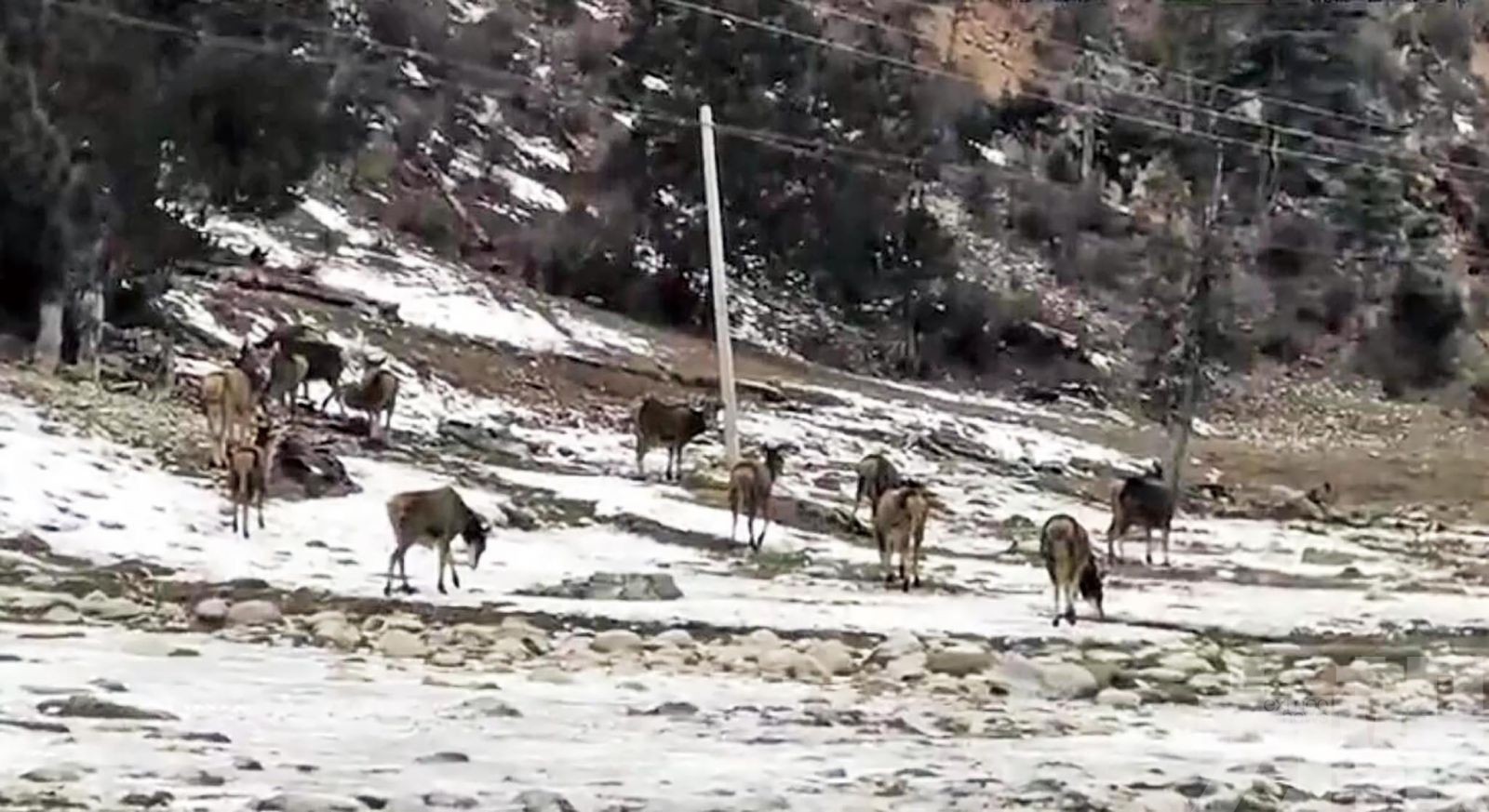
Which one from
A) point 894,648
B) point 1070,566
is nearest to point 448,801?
point 894,648

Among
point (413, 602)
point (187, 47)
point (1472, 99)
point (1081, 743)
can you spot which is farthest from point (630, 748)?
point (1472, 99)

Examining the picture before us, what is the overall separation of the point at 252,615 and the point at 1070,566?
7.24m

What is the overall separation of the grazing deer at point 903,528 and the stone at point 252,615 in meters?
7.50

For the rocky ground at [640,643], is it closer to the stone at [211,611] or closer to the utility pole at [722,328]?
the stone at [211,611]

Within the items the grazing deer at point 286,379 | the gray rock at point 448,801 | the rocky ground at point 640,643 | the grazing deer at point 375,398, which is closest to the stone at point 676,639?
the rocky ground at point 640,643

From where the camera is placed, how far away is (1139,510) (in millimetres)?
27250

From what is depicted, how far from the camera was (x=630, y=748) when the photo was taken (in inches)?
437

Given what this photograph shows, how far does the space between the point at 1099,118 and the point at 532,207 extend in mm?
20598

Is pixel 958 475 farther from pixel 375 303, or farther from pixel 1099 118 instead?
pixel 1099 118

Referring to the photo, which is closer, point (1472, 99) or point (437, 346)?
point (437, 346)

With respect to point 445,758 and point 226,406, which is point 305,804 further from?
point 226,406

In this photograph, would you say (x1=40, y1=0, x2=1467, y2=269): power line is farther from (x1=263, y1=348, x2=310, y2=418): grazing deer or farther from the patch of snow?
(x1=263, y1=348, x2=310, y2=418): grazing deer

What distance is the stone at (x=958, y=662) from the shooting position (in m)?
14.9

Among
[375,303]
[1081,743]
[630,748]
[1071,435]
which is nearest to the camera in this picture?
[630,748]
